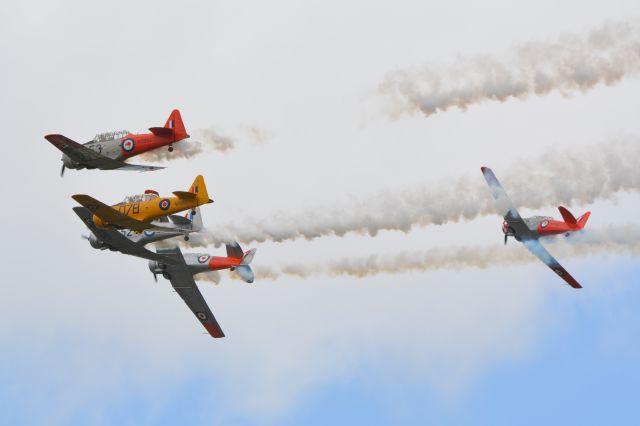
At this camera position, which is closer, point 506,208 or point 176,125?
point 506,208

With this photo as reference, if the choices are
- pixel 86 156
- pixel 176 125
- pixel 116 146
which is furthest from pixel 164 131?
pixel 86 156

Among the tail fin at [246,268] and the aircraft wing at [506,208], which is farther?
the tail fin at [246,268]

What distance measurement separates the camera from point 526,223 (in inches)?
Result: 2152

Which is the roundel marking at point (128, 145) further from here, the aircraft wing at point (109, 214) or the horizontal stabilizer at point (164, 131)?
the aircraft wing at point (109, 214)

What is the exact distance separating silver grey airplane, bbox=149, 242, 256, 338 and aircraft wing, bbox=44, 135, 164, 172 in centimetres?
445

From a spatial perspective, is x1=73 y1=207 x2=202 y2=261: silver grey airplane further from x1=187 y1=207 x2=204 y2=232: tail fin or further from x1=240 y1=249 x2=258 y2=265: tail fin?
x1=240 y1=249 x2=258 y2=265: tail fin

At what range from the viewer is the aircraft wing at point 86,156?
5553cm

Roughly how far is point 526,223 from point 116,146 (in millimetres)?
18627

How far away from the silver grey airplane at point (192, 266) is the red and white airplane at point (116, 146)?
4697 millimetres

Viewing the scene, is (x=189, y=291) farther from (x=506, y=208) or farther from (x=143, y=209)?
(x=506, y=208)

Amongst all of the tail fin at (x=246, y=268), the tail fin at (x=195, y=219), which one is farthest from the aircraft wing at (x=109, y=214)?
the tail fin at (x=246, y=268)

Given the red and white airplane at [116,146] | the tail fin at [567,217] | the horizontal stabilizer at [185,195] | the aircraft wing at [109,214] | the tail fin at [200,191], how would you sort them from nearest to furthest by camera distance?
the tail fin at [567,217], the horizontal stabilizer at [185,195], the tail fin at [200,191], the aircraft wing at [109,214], the red and white airplane at [116,146]

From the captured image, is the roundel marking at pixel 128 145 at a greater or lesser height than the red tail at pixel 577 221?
greater

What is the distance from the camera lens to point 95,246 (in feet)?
187
